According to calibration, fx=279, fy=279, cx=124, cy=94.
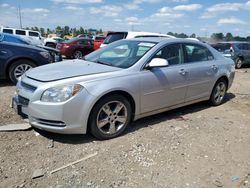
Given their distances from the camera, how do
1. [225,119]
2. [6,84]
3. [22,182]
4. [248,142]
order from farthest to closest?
[6,84] < [225,119] < [248,142] < [22,182]

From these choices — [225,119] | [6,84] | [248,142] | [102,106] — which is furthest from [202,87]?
[6,84]

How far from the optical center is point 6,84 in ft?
25.2

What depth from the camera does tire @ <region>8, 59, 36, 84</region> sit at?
733cm

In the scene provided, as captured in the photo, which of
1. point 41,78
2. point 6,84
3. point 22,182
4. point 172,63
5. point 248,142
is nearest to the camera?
point 22,182

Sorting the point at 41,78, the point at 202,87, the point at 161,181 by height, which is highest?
the point at 41,78

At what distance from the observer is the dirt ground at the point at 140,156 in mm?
3180

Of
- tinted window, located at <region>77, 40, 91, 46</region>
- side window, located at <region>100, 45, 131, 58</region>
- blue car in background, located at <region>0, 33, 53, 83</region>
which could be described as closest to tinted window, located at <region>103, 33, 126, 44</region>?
blue car in background, located at <region>0, 33, 53, 83</region>

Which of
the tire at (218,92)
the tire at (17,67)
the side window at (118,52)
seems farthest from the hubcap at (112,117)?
the tire at (17,67)

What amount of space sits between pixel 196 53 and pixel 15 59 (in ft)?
15.2

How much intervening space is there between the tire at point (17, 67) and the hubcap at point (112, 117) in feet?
13.9

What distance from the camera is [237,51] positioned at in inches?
580

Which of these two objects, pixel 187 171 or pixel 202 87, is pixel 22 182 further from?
pixel 202 87

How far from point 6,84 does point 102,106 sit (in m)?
4.73

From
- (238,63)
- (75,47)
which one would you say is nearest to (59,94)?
(238,63)
